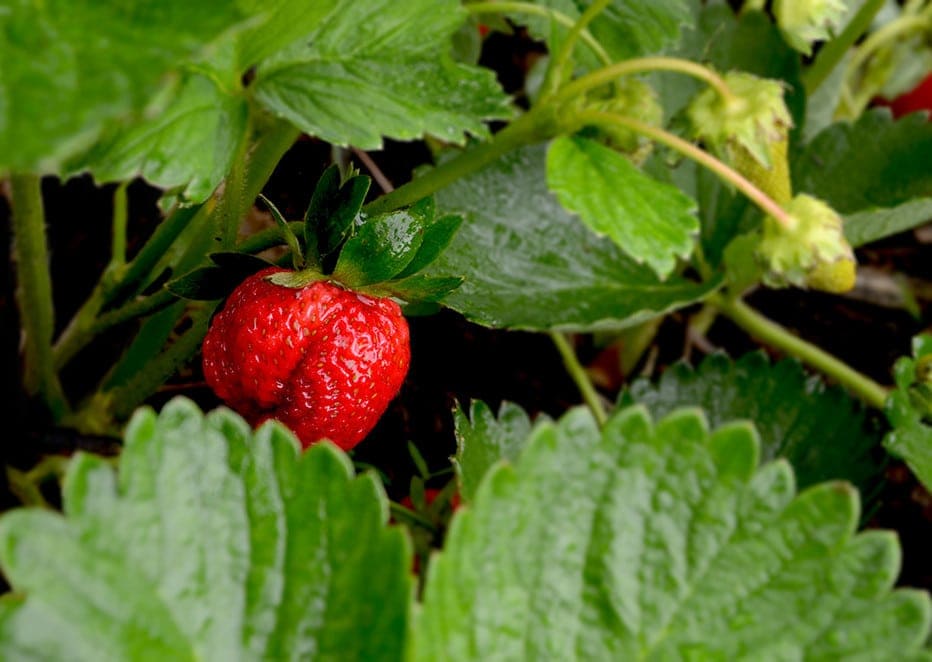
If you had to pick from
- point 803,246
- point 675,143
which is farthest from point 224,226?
point 803,246

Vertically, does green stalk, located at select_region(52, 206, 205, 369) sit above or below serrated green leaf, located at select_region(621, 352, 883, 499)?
above

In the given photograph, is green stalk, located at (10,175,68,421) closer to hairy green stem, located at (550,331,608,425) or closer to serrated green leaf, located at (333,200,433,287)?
serrated green leaf, located at (333,200,433,287)

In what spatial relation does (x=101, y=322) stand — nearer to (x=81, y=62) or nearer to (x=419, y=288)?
(x=419, y=288)

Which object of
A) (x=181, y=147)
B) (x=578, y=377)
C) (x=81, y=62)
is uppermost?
(x=81, y=62)

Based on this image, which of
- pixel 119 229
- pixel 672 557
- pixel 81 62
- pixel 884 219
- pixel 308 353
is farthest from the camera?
pixel 884 219

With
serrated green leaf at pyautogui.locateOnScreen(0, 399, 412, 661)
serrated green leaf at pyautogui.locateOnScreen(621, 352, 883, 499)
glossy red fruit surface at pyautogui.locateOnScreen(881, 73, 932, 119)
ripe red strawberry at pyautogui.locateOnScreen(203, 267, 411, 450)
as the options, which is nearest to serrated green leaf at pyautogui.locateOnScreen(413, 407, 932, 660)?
serrated green leaf at pyautogui.locateOnScreen(0, 399, 412, 661)

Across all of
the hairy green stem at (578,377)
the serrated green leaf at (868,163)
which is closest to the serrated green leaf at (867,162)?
the serrated green leaf at (868,163)

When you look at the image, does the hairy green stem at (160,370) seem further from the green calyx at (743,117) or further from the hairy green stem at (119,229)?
the green calyx at (743,117)
